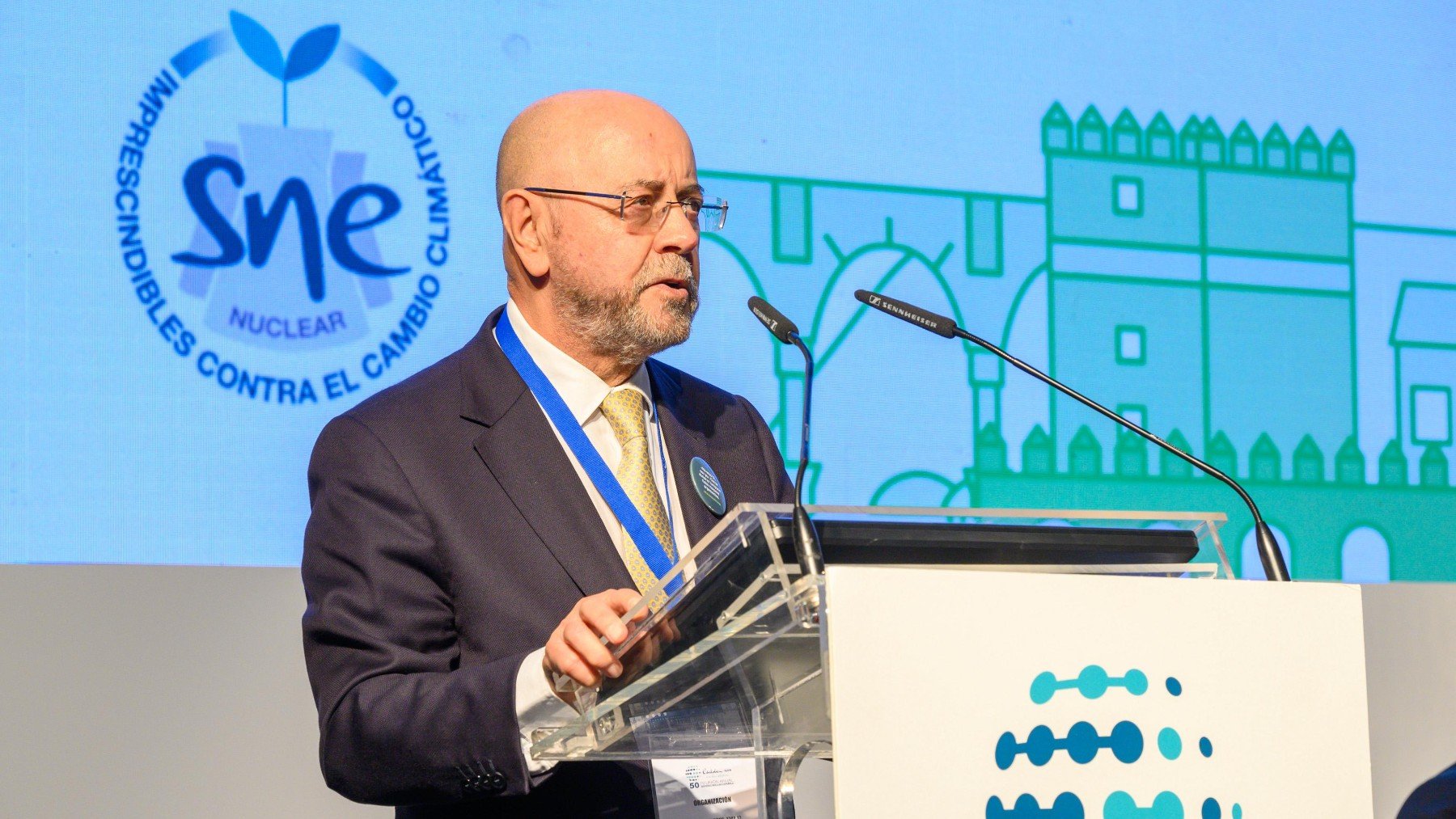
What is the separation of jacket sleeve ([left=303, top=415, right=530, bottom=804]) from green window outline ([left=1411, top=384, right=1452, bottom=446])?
278 cm

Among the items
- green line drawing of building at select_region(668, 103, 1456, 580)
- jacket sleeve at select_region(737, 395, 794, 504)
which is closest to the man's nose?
jacket sleeve at select_region(737, 395, 794, 504)

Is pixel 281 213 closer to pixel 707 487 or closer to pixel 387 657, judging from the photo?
pixel 707 487

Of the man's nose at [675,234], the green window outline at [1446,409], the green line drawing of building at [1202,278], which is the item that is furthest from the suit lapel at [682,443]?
the green window outline at [1446,409]

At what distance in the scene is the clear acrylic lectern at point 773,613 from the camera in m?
1.30

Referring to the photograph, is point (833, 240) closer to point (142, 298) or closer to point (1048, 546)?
point (142, 298)

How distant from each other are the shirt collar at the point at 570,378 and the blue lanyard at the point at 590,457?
0.03 metres

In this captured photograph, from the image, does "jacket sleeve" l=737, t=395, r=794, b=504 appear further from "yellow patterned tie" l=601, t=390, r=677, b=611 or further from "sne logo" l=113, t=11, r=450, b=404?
"sne logo" l=113, t=11, r=450, b=404

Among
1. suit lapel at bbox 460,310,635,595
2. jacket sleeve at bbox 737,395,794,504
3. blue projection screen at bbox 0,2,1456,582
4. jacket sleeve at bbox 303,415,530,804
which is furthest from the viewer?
blue projection screen at bbox 0,2,1456,582

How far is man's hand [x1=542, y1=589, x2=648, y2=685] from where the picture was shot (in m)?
1.38

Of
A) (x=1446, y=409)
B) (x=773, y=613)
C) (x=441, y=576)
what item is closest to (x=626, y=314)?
(x=441, y=576)

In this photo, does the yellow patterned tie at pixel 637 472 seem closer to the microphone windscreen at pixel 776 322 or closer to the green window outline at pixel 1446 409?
the microphone windscreen at pixel 776 322

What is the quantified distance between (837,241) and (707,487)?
1.32 m

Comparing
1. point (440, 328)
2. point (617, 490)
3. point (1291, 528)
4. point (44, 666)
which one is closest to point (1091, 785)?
point (617, 490)

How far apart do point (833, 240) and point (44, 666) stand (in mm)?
1843
